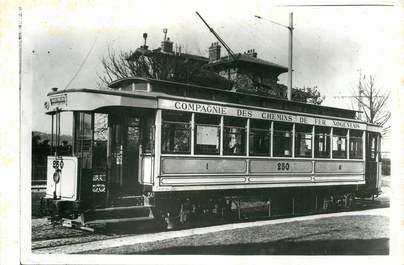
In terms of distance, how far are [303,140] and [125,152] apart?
178 inches

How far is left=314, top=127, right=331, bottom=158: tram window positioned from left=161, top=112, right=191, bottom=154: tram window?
3978mm

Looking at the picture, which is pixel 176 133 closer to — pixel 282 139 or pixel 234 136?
pixel 234 136

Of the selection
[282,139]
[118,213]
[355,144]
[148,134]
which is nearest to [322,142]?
[355,144]

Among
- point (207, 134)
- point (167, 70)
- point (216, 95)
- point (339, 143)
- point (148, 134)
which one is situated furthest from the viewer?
point (167, 70)

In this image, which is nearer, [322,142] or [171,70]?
[322,142]

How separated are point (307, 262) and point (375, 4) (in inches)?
167

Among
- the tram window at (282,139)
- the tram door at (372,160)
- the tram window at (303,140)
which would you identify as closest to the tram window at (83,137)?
the tram window at (282,139)

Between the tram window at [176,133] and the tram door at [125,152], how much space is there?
659 millimetres

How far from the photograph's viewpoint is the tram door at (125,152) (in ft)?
30.6

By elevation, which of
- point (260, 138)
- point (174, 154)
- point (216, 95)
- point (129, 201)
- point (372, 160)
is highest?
point (216, 95)

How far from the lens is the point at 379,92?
9352 mm

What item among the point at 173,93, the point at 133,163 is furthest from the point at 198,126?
the point at 133,163

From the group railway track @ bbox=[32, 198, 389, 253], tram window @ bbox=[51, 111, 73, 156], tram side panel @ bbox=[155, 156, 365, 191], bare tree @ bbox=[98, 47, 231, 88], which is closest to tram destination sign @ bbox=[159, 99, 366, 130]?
tram side panel @ bbox=[155, 156, 365, 191]

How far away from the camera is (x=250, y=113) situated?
1045cm
